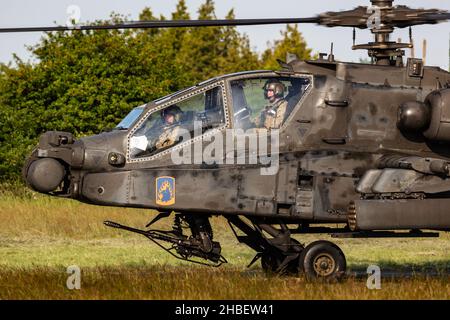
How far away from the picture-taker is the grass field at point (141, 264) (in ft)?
36.6

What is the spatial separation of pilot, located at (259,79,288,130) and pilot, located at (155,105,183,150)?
3.75 feet

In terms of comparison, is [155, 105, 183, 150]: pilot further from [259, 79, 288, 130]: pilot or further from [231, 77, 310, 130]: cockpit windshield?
[259, 79, 288, 130]: pilot

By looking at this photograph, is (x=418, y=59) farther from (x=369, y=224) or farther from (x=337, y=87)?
(x=369, y=224)

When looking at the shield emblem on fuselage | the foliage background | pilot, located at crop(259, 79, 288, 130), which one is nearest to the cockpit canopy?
pilot, located at crop(259, 79, 288, 130)

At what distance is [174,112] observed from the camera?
13117 mm

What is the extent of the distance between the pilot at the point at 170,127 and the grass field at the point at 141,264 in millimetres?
1808

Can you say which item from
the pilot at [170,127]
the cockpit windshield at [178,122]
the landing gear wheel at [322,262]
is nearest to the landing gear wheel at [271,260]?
the landing gear wheel at [322,262]

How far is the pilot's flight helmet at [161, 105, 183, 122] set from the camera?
13094 millimetres

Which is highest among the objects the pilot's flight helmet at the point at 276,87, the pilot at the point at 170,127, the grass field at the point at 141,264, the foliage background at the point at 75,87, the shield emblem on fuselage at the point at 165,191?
the foliage background at the point at 75,87

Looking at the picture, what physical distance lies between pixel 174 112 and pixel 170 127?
223 millimetres

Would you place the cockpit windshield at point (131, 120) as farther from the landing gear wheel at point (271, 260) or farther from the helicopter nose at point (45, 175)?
the landing gear wheel at point (271, 260)
